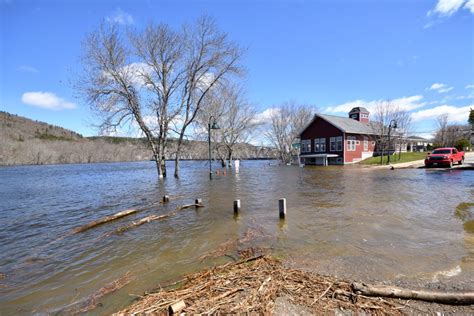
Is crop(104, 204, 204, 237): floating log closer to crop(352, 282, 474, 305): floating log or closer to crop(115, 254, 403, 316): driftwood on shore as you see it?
crop(115, 254, 403, 316): driftwood on shore

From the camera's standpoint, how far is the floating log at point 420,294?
308 cm

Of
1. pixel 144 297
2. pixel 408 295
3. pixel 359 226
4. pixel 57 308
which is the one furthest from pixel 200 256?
pixel 359 226

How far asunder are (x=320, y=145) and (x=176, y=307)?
130ft

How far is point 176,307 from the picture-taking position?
3047 millimetres

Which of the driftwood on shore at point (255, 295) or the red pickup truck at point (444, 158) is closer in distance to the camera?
the driftwood on shore at point (255, 295)

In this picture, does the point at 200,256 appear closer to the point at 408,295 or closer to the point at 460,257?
the point at 408,295

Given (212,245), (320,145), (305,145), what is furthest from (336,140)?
(212,245)

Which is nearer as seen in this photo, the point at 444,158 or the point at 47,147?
the point at 444,158

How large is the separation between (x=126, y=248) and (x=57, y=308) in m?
2.46

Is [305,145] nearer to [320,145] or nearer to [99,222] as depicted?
[320,145]

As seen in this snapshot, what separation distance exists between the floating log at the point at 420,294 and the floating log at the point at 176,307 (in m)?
2.53

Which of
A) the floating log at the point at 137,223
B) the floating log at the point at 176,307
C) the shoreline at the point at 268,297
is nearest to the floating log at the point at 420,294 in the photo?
the shoreline at the point at 268,297

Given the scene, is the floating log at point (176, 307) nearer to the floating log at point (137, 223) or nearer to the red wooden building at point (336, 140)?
the floating log at point (137, 223)

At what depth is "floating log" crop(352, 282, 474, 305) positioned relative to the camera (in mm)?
3080
